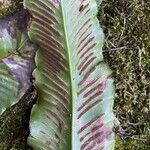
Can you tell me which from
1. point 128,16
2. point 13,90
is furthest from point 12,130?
point 128,16

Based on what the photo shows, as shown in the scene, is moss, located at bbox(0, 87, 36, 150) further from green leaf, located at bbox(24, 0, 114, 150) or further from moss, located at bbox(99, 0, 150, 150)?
moss, located at bbox(99, 0, 150, 150)

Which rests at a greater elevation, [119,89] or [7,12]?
[7,12]

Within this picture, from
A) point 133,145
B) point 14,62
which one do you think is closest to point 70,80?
point 14,62

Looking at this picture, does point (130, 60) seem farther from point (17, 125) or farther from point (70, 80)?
point (17, 125)

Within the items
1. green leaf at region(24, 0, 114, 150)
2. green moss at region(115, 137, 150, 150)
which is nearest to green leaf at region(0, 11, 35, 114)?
green leaf at region(24, 0, 114, 150)

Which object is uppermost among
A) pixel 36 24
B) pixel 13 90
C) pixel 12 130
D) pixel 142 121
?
pixel 36 24

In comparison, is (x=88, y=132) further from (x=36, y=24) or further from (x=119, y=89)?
(x=36, y=24)
